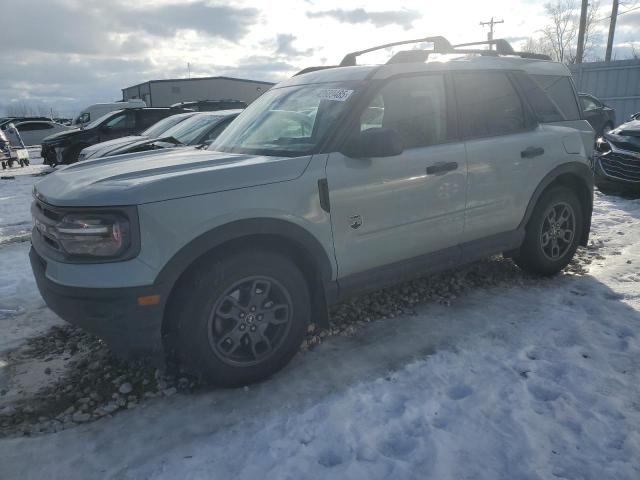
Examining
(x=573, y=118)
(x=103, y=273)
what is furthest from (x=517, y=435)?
(x=573, y=118)

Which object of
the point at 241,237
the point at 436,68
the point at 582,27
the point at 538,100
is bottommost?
the point at 241,237

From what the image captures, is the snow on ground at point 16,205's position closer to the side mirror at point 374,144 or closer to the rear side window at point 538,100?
the side mirror at point 374,144

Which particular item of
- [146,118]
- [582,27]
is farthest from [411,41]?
[582,27]

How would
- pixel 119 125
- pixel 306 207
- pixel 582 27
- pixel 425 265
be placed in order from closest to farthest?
pixel 306 207, pixel 425 265, pixel 119 125, pixel 582 27

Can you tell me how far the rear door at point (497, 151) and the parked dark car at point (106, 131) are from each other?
1158 cm

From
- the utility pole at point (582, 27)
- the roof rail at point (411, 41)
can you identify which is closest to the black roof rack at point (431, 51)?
the roof rail at point (411, 41)

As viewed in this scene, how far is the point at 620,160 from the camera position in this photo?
830cm

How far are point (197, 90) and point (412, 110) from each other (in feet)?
146

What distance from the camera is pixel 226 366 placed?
283 cm

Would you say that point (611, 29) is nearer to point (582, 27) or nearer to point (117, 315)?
point (582, 27)

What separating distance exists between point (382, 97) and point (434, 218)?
3.08 ft

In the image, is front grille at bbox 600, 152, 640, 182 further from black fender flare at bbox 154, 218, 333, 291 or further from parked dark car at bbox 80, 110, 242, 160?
black fender flare at bbox 154, 218, 333, 291

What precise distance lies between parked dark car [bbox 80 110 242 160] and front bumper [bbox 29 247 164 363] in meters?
5.48

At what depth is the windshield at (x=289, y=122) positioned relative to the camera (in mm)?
3225
